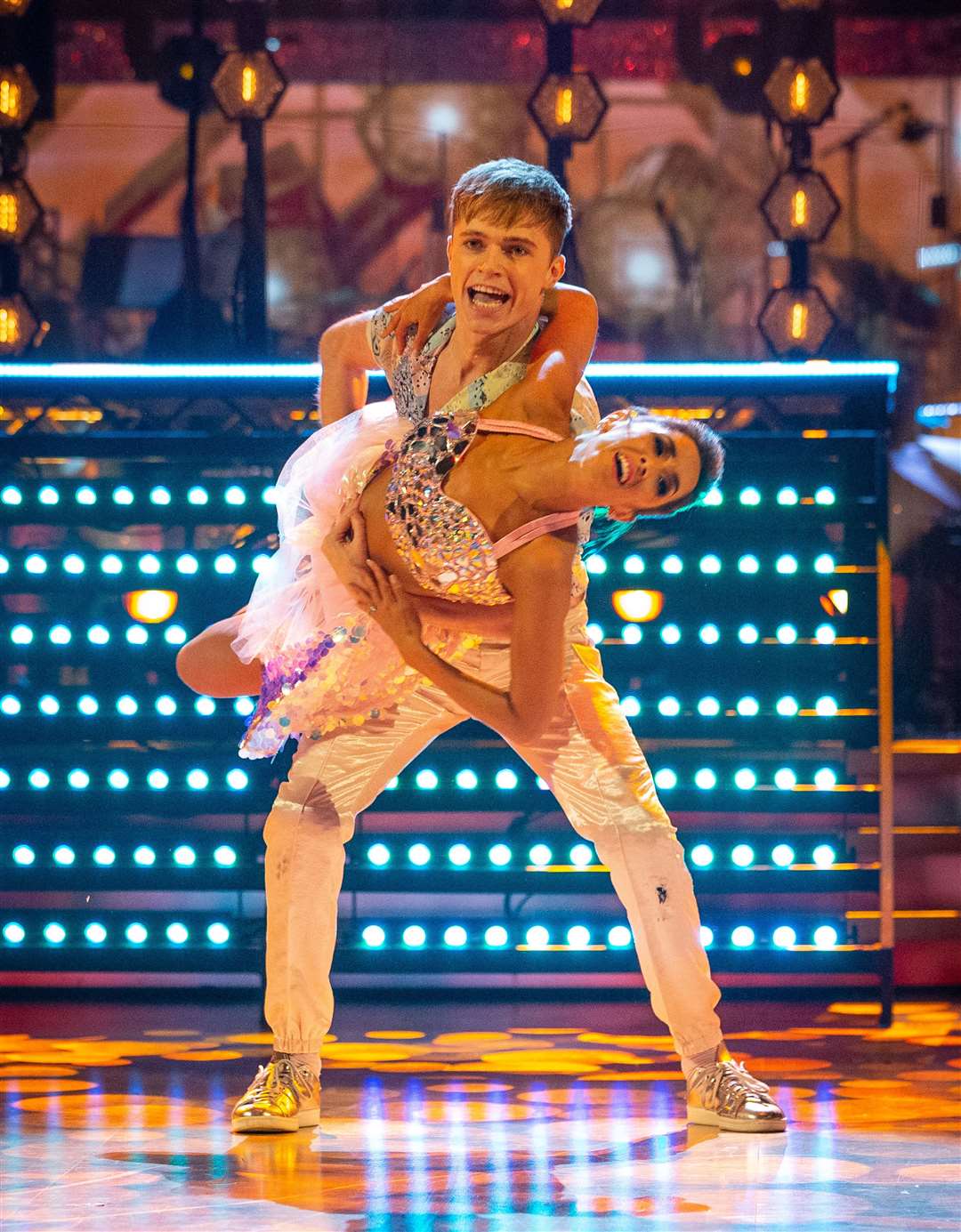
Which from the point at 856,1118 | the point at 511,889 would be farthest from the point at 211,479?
the point at 856,1118

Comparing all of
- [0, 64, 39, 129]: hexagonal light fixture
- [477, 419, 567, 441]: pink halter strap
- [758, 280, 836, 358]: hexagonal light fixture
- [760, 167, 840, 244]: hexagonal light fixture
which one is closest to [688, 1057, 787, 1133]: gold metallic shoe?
[477, 419, 567, 441]: pink halter strap

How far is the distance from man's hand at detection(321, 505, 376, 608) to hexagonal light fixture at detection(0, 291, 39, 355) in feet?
7.16

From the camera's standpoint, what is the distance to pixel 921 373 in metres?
5.39

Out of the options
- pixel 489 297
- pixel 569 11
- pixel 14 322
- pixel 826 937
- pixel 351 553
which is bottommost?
pixel 826 937

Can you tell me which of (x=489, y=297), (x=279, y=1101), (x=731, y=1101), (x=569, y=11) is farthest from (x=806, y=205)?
(x=279, y=1101)

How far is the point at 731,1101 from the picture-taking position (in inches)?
117

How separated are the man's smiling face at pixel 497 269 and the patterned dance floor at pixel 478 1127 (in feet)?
4.52

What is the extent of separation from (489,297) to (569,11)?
7.47ft

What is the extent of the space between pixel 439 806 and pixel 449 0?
2.52m

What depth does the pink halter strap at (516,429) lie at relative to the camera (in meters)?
2.84

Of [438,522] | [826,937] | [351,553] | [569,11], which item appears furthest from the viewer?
[569,11]

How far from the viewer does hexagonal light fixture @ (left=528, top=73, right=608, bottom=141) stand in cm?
484

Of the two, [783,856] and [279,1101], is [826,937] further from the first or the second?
[279,1101]

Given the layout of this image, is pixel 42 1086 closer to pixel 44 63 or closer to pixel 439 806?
pixel 439 806
